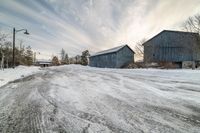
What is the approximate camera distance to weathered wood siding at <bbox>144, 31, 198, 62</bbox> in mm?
29844

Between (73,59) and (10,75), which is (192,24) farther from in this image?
(73,59)

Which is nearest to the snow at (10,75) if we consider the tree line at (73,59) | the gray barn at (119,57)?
the gray barn at (119,57)

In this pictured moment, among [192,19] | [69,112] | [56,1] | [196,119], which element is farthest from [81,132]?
[192,19]

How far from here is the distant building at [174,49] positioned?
29.9m

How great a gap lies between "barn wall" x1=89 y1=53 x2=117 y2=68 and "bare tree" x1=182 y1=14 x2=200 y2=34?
1698cm

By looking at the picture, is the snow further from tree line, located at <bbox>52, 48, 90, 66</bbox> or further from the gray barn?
tree line, located at <bbox>52, 48, 90, 66</bbox>

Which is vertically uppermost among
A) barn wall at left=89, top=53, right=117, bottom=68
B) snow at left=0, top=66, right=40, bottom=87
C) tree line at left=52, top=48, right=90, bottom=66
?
tree line at left=52, top=48, right=90, bottom=66

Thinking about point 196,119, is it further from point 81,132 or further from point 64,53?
point 64,53

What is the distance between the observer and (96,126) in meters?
2.34

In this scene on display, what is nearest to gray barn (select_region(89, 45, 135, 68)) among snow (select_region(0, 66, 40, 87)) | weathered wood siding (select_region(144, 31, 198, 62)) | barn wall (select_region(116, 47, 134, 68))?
barn wall (select_region(116, 47, 134, 68))

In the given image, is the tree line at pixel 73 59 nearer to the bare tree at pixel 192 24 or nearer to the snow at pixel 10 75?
the bare tree at pixel 192 24

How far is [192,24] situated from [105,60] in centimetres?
2287

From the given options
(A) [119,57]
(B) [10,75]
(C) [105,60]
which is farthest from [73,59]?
(B) [10,75]

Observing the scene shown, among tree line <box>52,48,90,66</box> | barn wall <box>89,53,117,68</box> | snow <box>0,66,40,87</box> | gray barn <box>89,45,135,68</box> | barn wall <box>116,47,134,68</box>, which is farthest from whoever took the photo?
tree line <box>52,48,90,66</box>
